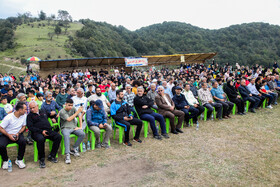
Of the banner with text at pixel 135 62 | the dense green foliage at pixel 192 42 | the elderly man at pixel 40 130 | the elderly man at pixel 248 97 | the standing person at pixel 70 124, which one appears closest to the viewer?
the elderly man at pixel 40 130

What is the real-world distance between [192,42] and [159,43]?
31.1 feet

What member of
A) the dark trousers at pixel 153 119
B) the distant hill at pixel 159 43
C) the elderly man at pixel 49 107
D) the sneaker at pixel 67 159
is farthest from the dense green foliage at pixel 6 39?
the sneaker at pixel 67 159

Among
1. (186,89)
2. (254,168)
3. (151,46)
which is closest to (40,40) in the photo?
(151,46)

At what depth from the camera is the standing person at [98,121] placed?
193 inches

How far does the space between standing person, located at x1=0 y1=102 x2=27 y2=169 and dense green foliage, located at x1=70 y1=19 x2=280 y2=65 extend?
1769 inches

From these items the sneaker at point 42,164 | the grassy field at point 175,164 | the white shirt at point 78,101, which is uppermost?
the white shirt at point 78,101

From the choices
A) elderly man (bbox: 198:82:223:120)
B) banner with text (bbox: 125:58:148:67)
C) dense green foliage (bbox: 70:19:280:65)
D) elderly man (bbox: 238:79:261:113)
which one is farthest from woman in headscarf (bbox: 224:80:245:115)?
dense green foliage (bbox: 70:19:280:65)

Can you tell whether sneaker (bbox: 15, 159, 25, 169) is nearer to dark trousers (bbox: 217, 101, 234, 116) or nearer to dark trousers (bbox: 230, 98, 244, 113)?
dark trousers (bbox: 217, 101, 234, 116)

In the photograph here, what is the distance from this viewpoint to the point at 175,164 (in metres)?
4.04

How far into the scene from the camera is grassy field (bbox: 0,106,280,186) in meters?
3.46

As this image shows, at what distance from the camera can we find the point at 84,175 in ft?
12.1

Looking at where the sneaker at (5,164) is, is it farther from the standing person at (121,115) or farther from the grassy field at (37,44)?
the grassy field at (37,44)

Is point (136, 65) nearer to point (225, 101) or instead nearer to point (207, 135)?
point (225, 101)

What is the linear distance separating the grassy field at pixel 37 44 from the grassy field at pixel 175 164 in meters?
38.5
